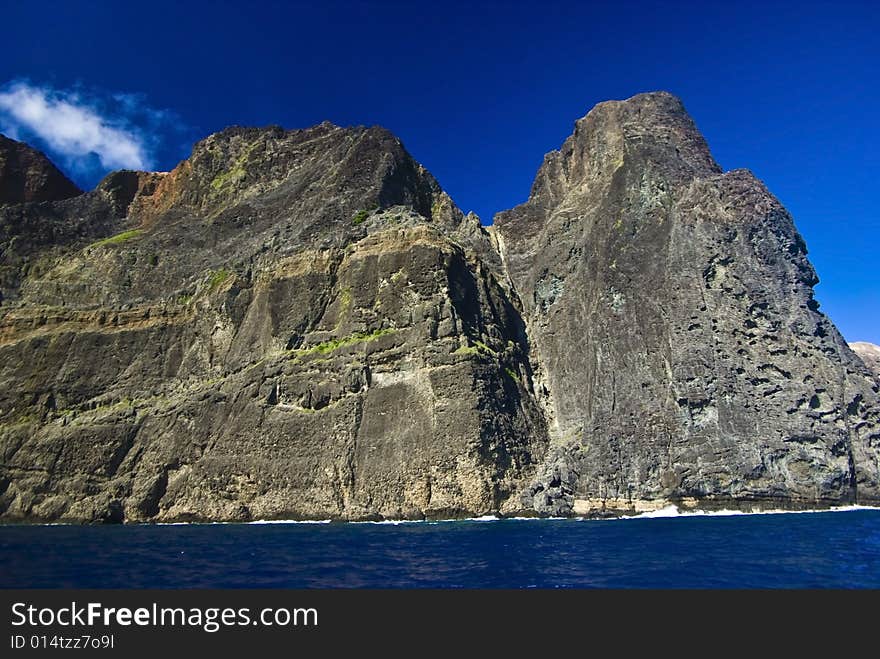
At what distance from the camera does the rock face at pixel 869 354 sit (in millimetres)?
88188

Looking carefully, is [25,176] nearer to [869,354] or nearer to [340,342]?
[340,342]

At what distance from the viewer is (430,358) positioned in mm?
61812

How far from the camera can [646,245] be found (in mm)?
72062

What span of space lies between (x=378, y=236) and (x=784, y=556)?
169ft

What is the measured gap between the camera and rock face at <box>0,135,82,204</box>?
102 m

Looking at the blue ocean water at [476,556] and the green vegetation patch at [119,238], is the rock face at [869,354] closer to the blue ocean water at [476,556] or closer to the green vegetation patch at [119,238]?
the blue ocean water at [476,556]

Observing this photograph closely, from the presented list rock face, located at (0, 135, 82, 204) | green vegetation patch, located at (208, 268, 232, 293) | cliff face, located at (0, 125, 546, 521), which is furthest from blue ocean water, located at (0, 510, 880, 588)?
rock face, located at (0, 135, 82, 204)

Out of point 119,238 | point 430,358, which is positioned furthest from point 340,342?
point 119,238

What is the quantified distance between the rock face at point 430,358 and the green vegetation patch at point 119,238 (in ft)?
2.86

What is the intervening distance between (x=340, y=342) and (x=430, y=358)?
9836mm

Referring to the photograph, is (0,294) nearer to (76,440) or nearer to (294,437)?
(76,440)

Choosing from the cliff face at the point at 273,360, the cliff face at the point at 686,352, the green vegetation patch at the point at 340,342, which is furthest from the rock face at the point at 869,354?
the green vegetation patch at the point at 340,342

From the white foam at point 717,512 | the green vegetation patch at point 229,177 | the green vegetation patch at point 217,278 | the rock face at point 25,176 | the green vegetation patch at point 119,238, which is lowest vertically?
the white foam at point 717,512

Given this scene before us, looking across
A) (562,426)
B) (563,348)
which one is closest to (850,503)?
(562,426)
